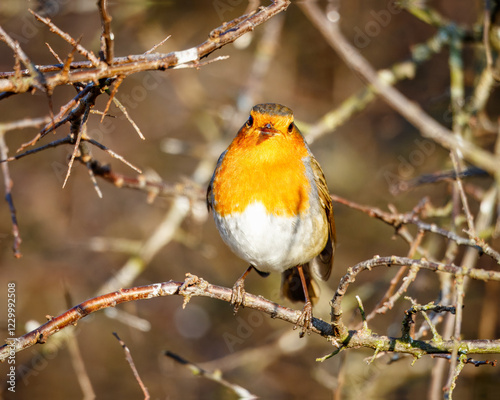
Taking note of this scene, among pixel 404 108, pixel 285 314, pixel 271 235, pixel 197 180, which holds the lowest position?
pixel 285 314

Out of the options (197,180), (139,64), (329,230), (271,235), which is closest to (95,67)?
(139,64)

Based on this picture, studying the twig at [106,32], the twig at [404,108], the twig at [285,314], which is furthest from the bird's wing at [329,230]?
the twig at [106,32]

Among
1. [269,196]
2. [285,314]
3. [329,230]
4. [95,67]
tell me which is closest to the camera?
[95,67]

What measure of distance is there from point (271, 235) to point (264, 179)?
1.06 ft

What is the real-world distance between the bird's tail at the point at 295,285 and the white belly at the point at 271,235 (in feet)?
2.29

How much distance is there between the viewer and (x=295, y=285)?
4.25 metres

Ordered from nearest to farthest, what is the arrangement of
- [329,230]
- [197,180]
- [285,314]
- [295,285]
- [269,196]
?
[285,314] < [269,196] < [329,230] < [295,285] < [197,180]

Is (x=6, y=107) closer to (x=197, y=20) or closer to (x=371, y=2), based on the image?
(x=197, y=20)

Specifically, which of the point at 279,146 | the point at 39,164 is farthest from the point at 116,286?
the point at 39,164

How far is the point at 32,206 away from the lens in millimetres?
6586

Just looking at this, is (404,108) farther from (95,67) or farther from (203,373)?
(95,67)

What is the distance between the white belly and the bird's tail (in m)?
0.70

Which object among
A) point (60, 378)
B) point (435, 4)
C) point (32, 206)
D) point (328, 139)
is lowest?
point (60, 378)

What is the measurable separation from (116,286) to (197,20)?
4212 millimetres
